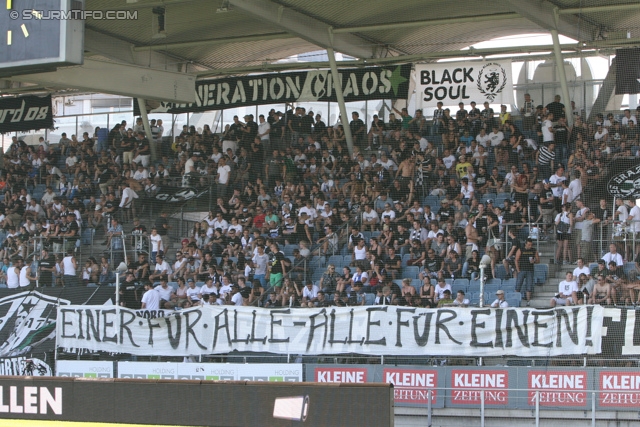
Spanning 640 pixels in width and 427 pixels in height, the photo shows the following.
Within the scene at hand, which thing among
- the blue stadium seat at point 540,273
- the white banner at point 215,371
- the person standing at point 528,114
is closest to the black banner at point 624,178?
the blue stadium seat at point 540,273

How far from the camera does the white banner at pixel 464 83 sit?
87.6 feet

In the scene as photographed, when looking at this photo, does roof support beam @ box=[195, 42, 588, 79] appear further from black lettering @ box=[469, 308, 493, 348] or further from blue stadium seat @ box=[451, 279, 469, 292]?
black lettering @ box=[469, 308, 493, 348]

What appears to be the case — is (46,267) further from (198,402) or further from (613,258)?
(613,258)

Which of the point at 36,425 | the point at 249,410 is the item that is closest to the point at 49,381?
the point at 36,425

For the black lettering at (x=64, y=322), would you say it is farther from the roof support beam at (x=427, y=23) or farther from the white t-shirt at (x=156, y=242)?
the roof support beam at (x=427, y=23)

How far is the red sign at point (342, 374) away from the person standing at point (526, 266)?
377 centimetres

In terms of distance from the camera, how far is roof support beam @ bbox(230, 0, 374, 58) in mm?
23781

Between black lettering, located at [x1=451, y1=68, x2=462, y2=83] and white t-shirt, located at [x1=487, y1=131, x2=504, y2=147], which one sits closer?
white t-shirt, located at [x1=487, y1=131, x2=504, y2=147]

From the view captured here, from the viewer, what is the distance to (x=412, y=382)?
58.1 ft

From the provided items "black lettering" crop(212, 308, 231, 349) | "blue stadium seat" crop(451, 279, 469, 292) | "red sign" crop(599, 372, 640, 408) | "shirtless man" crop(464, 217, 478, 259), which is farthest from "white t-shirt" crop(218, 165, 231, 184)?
"red sign" crop(599, 372, 640, 408)

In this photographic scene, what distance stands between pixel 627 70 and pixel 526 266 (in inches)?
295

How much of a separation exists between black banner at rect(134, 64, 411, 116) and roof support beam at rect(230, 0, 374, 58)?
82 cm

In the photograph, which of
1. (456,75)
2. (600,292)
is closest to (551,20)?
(456,75)

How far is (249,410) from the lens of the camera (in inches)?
501
